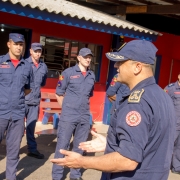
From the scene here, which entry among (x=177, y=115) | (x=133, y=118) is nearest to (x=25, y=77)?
(x=133, y=118)

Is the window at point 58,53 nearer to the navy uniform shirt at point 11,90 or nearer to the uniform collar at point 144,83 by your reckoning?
the navy uniform shirt at point 11,90

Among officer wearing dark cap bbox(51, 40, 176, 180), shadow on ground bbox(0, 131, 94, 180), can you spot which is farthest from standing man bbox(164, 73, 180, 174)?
officer wearing dark cap bbox(51, 40, 176, 180)

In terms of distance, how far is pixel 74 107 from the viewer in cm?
493

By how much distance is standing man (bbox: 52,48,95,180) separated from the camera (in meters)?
4.83

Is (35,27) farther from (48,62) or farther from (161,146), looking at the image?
(161,146)

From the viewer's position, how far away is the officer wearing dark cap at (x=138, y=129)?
195cm

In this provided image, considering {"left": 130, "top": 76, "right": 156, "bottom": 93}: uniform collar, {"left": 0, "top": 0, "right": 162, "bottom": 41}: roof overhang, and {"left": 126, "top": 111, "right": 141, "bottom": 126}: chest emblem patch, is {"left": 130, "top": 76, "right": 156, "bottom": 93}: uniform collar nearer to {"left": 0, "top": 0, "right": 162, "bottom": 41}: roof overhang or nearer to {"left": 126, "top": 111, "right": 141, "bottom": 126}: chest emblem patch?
{"left": 126, "top": 111, "right": 141, "bottom": 126}: chest emblem patch

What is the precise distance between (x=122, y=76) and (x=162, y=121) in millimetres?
370

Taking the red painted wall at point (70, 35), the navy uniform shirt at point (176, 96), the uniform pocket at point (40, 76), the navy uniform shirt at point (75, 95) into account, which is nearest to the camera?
the navy uniform shirt at point (75, 95)

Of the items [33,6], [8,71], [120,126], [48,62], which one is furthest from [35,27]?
[120,126]

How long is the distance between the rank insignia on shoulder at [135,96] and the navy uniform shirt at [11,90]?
2526mm

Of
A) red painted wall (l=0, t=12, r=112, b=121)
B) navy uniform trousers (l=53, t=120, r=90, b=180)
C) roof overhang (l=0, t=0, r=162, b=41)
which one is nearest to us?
navy uniform trousers (l=53, t=120, r=90, b=180)

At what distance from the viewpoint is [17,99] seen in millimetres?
4340

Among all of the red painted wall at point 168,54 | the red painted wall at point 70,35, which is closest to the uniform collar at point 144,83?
the red painted wall at point 70,35
